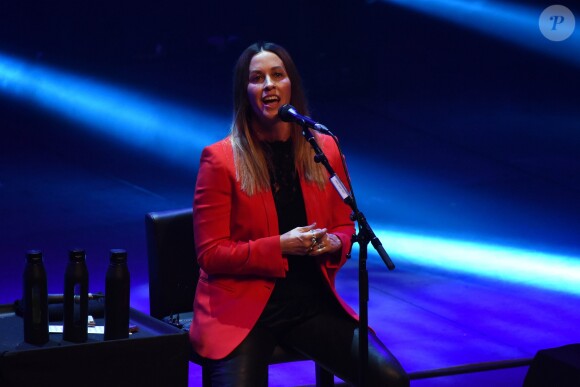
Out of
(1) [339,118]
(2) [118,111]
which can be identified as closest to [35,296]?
(2) [118,111]

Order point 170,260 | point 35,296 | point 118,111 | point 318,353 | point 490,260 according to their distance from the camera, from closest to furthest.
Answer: point 35,296
point 318,353
point 170,260
point 490,260
point 118,111

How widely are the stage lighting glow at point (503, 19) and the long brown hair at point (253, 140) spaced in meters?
7.11

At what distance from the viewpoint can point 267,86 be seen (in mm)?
3148

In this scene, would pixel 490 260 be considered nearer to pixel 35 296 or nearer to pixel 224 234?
pixel 224 234

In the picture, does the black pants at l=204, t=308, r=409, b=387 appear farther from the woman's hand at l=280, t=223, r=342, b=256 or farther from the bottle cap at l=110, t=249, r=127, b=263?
the bottle cap at l=110, t=249, r=127, b=263

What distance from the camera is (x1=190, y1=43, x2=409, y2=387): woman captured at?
302 centimetres

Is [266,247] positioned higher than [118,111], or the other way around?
[118,111]

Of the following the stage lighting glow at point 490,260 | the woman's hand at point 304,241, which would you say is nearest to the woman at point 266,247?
the woman's hand at point 304,241

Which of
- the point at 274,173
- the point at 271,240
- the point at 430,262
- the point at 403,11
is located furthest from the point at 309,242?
the point at 403,11

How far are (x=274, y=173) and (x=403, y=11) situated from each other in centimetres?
745

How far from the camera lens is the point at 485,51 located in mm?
10266

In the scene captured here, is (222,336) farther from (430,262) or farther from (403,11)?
(403,11)

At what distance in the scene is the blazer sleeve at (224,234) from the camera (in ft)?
9.91

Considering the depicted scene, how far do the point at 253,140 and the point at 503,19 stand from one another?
24.6ft
